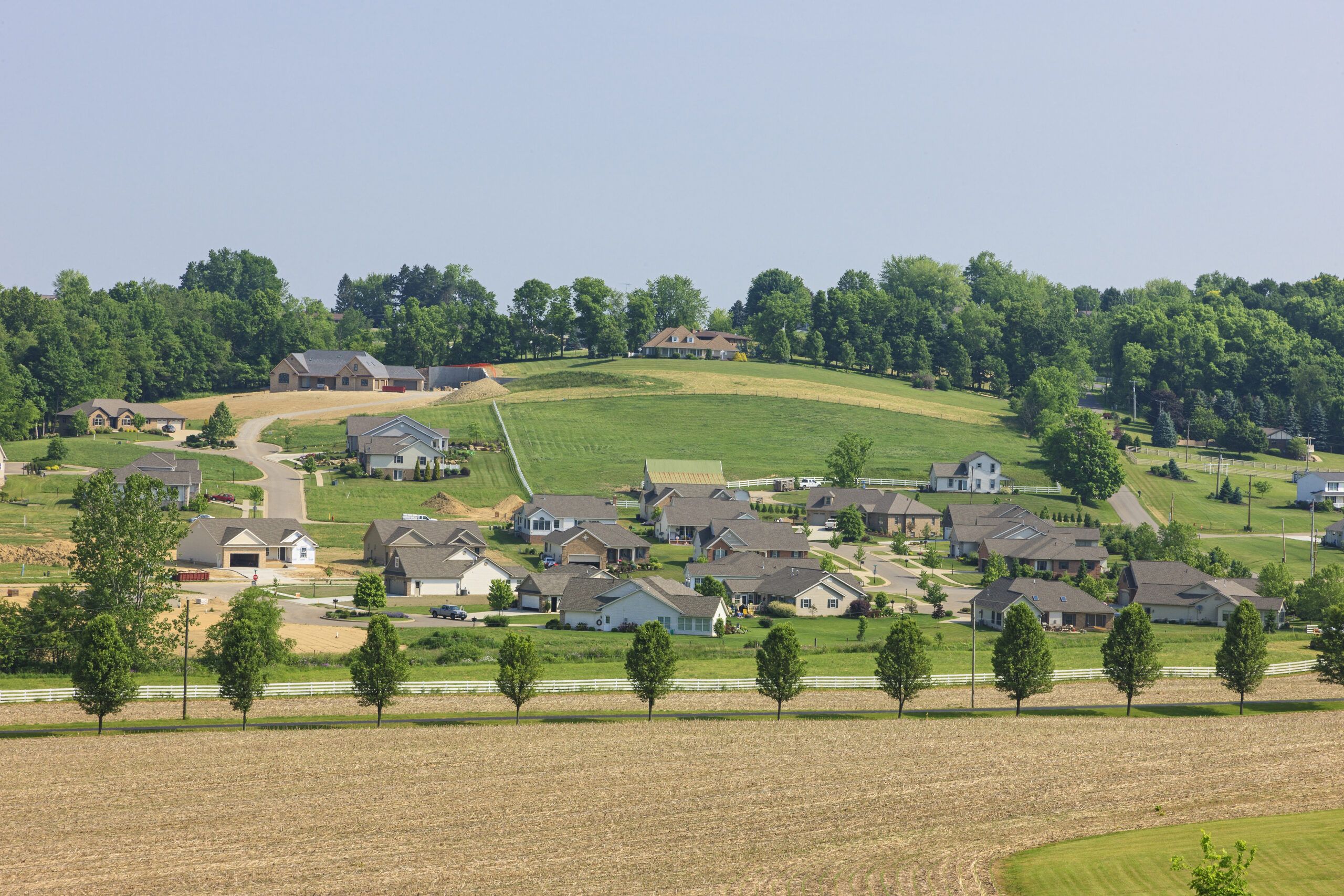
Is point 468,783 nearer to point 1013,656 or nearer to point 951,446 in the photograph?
point 1013,656

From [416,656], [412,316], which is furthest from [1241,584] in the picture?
[412,316]

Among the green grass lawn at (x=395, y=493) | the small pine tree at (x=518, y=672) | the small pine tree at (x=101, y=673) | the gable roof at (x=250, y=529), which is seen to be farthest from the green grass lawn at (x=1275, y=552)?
the small pine tree at (x=101, y=673)

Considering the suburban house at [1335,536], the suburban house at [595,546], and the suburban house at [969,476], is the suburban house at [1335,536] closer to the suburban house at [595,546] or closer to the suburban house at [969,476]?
the suburban house at [969,476]

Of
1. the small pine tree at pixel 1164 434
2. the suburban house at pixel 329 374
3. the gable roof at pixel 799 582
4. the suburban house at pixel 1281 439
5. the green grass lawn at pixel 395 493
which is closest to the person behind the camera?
the gable roof at pixel 799 582

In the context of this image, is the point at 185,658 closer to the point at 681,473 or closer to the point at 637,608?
the point at 637,608

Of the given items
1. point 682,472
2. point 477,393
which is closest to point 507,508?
point 682,472

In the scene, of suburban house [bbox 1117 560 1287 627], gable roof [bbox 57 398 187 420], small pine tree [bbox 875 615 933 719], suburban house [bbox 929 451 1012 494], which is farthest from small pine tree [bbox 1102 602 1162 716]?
gable roof [bbox 57 398 187 420]
